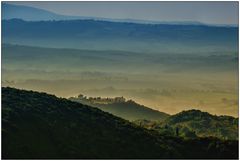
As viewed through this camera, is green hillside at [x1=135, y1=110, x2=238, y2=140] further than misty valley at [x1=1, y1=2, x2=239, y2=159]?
Yes

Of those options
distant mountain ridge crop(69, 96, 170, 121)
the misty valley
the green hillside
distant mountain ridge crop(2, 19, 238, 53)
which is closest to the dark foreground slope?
the misty valley

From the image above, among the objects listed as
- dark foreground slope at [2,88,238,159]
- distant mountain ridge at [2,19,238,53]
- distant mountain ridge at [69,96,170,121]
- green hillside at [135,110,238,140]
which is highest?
distant mountain ridge at [2,19,238,53]

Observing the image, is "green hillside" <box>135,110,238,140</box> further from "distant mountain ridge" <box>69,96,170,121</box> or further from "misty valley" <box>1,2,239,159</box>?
"distant mountain ridge" <box>69,96,170,121</box>

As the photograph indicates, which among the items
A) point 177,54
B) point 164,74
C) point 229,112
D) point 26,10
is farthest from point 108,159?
point 26,10

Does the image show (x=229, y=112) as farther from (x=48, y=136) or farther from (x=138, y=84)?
(x=48, y=136)

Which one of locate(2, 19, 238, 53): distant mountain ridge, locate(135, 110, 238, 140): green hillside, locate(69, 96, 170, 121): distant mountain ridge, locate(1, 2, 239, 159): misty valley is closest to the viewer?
locate(1, 2, 239, 159): misty valley

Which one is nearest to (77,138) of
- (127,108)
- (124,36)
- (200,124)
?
(200,124)

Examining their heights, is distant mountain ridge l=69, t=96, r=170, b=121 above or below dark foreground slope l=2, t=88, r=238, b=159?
above
